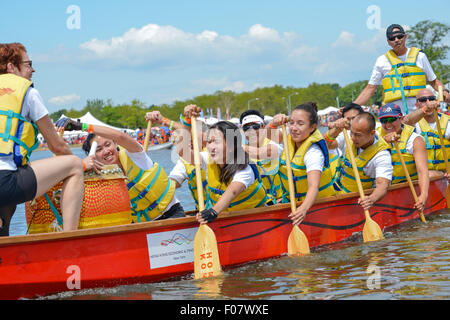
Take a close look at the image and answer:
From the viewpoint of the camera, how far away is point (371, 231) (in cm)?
641

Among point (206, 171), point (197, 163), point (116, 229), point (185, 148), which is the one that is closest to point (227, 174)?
point (197, 163)

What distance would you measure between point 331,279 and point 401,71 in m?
4.40

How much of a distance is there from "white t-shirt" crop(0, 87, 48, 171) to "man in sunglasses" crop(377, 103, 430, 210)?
4437mm

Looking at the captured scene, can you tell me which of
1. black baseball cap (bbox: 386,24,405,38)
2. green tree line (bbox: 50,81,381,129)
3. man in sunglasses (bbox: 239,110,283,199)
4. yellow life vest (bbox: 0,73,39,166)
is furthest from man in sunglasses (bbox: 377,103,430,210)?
green tree line (bbox: 50,81,381,129)

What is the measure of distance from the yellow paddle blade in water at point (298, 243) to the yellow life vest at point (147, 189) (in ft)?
4.34

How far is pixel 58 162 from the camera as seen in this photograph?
4.16 metres

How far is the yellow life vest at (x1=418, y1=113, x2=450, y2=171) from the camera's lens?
8266mm

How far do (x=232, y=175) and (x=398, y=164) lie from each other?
307 cm

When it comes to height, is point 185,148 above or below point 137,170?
above

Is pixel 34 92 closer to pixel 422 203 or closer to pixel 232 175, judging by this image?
pixel 232 175

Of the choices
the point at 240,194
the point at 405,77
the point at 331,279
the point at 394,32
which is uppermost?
the point at 394,32

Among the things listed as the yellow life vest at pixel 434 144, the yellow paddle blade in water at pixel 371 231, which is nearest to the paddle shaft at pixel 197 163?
the yellow paddle blade in water at pixel 371 231

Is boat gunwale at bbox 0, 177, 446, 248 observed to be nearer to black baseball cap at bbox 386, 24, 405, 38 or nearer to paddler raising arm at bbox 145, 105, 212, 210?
paddler raising arm at bbox 145, 105, 212, 210

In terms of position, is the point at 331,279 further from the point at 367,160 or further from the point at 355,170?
the point at 367,160
